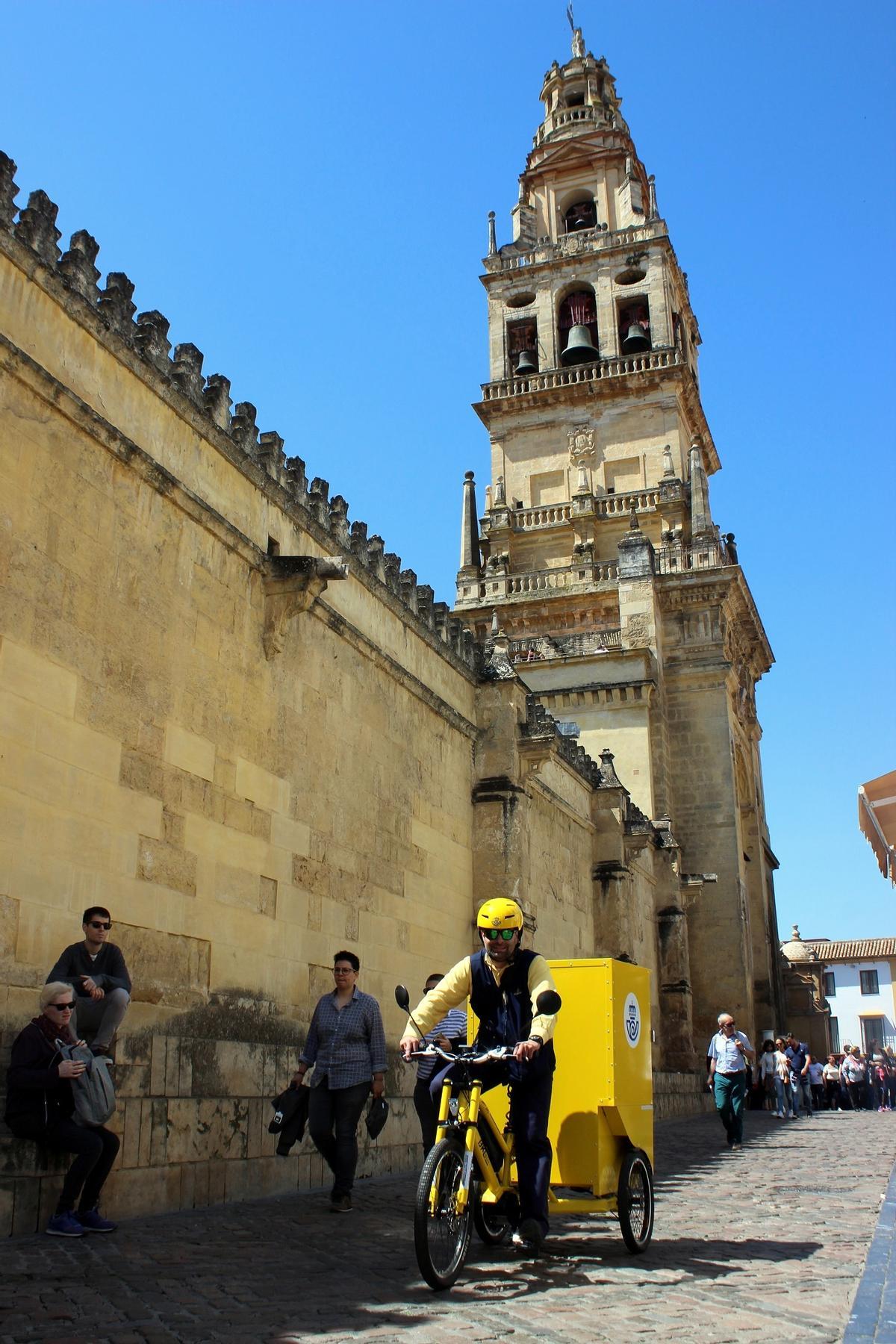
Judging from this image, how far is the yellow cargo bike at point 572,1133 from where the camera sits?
484 cm

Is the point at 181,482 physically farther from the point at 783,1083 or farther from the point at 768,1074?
the point at 768,1074

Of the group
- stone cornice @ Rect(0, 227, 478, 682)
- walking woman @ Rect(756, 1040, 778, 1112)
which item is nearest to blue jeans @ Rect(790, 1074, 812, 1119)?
walking woman @ Rect(756, 1040, 778, 1112)

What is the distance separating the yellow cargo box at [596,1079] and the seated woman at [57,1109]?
7.42 ft

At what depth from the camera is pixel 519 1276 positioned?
16.8 feet

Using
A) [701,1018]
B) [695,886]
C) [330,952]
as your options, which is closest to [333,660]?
[330,952]

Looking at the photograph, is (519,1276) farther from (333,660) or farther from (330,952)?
(333,660)

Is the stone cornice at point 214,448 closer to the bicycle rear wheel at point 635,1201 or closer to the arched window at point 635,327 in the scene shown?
the bicycle rear wheel at point 635,1201

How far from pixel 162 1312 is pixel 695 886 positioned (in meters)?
21.7

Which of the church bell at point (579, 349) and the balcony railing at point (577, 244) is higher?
the balcony railing at point (577, 244)

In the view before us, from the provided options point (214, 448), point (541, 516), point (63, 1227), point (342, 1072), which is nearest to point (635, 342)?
point (541, 516)

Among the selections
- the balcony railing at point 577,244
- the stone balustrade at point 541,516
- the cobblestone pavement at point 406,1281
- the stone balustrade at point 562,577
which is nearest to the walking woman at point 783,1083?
the stone balustrade at point 562,577

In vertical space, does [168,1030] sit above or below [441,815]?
below

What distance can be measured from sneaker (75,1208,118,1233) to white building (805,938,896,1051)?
5482cm

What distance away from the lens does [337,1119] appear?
7492 mm
